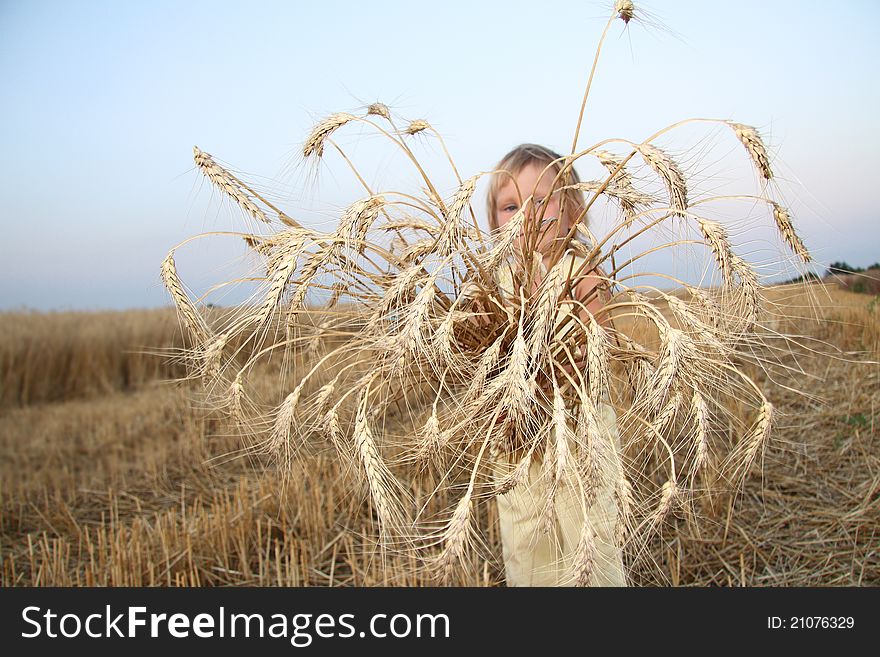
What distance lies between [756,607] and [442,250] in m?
1.47

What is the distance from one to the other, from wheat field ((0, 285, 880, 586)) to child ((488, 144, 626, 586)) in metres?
0.16

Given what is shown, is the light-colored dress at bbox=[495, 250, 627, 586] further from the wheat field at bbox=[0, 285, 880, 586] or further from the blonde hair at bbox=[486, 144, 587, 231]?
the blonde hair at bbox=[486, 144, 587, 231]

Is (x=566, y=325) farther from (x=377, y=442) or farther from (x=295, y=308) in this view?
(x=295, y=308)

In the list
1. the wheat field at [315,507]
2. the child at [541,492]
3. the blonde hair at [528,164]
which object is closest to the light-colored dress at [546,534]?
the child at [541,492]

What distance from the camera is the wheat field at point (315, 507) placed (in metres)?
2.87

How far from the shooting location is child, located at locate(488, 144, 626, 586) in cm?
181

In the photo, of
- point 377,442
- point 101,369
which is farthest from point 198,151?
point 101,369

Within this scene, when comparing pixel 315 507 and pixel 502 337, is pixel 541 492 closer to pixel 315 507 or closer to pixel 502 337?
pixel 502 337

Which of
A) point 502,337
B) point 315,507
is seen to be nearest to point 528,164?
point 502,337

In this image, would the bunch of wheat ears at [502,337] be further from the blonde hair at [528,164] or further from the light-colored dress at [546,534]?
the blonde hair at [528,164]

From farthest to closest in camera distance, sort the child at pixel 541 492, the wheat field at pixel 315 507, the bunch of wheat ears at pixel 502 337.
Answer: the wheat field at pixel 315 507, the child at pixel 541 492, the bunch of wheat ears at pixel 502 337

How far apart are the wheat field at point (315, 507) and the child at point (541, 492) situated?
6.5 inches

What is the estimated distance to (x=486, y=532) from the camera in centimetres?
335

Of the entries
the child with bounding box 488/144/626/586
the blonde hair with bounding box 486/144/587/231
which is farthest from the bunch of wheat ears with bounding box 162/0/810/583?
the blonde hair with bounding box 486/144/587/231
